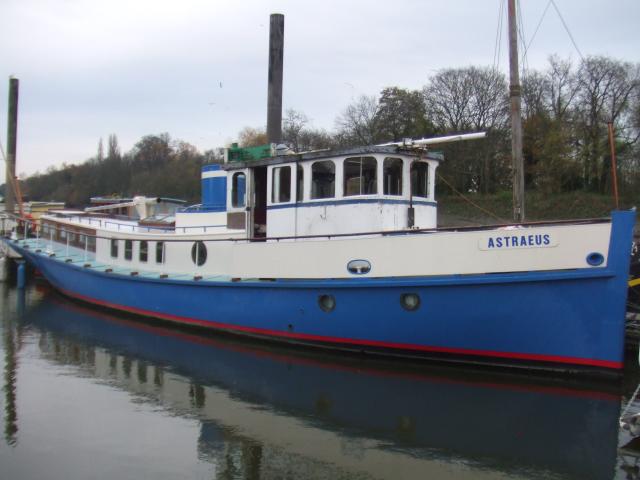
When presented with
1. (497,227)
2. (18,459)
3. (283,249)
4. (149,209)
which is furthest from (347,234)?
(149,209)

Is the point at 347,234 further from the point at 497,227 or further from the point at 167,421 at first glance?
the point at 167,421

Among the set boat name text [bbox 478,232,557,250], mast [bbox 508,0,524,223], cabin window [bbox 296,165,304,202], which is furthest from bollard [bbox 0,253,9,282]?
boat name text [bbox 478,232,557,250]

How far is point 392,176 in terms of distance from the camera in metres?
10.6

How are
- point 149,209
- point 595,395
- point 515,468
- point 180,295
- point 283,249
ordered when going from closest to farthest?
point 515,468 < point 595,395 < point 283,249 < point 180,295 < point 149,209

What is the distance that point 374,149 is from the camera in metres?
10.3

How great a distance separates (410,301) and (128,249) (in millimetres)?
8466

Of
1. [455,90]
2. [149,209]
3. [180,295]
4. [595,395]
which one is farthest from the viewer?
[455,90]

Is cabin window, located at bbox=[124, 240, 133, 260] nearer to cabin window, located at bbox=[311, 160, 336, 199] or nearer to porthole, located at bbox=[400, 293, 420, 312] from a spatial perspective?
cabin window, located at bbox=[311, 160, 336, 199]

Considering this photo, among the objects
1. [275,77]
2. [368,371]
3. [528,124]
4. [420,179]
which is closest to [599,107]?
[528,124]

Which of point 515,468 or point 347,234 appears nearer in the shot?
point 515,468

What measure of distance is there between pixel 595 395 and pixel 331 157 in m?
5.79

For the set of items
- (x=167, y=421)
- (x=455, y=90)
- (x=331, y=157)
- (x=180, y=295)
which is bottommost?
(x=167, y=421)

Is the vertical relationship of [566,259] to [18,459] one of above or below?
above

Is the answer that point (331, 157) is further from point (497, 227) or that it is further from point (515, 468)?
point (515, 468)
